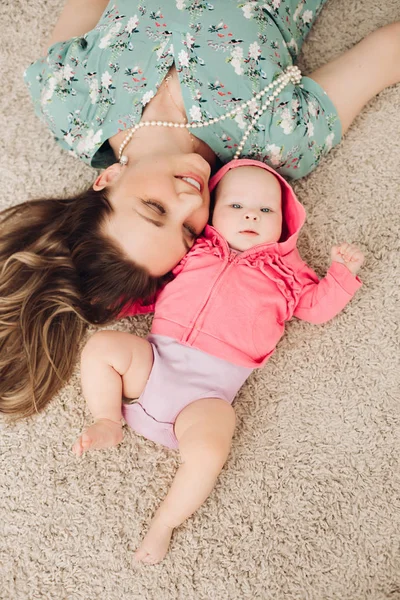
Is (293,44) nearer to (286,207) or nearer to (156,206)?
(286,207)

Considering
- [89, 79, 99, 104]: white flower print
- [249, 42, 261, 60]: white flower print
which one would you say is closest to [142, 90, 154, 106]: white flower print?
[89, 79, 99, 104]: white flower print

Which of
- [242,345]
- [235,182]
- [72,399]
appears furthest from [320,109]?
[72,399]

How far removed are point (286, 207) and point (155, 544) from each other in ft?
2.25

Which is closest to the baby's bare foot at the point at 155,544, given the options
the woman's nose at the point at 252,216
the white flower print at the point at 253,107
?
the woman's nose at the point at 252,216

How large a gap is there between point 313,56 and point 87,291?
75cm

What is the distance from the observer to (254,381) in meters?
1.09

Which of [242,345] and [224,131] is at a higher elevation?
[224,131]

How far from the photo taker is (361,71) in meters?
1.12

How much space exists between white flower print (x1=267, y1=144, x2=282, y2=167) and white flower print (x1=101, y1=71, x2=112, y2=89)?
0.34 m

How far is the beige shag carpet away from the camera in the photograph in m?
1.00

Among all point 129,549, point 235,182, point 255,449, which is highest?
point 235,182

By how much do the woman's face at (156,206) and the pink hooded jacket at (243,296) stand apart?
0.20ft

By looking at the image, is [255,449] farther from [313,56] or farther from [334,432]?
[313,56]

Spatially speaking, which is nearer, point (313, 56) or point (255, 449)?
point (255, 449)
